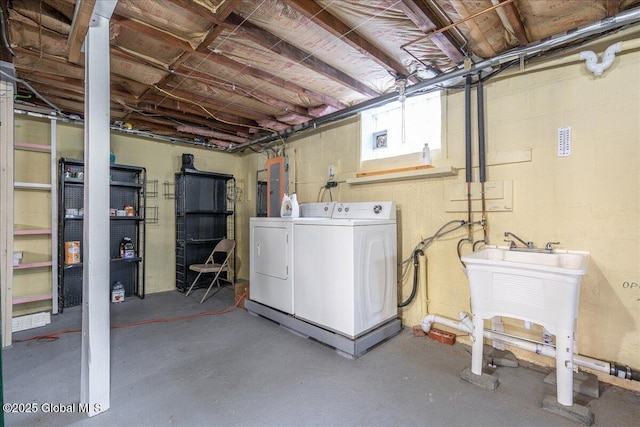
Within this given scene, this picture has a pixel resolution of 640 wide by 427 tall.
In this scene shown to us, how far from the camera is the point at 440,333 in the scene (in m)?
2.52

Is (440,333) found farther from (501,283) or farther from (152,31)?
(152,31)

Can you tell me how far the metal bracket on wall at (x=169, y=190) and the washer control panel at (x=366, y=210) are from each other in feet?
8.64

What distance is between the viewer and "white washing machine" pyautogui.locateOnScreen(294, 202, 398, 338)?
2.27 metres

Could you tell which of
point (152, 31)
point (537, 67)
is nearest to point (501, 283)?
point (537, 67)

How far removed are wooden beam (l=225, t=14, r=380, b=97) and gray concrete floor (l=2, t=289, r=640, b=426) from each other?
227 centimetres

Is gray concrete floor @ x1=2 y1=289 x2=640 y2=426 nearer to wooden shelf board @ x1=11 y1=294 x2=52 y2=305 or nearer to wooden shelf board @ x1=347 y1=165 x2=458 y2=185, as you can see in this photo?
wooden shelf board @ x1=11 y1=294 x2=52 y2=305

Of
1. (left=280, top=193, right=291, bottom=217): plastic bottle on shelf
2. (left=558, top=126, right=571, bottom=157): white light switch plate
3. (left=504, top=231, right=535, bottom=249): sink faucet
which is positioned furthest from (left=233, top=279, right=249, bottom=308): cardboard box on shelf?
(left=558, top=126, right=571, bottom=157): white light switch plate

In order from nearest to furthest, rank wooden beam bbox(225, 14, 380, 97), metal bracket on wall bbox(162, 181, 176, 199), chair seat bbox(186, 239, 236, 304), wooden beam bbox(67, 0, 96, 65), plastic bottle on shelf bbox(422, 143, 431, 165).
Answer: wooden beam bbox(67, 0, 96, 65) → wooden beam bbox(225, 14, 380, 97) → plastic bottle on shelf bbox(422, 143, 431, 165) → chair seat bbox(186, 239, 236, 304) → metal bracket on wall bbox(162, 181, 176, 199)

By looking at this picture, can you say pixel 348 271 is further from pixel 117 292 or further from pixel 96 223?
pixel 117 292

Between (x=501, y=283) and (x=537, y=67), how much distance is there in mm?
1601

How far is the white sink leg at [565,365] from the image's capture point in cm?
157

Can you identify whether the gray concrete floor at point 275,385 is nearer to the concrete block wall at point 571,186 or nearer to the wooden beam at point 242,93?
the concrete block wall at point 571,186

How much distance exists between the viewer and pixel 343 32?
6.25ft

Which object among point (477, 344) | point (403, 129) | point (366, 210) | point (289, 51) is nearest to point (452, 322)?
point (477, 344)
